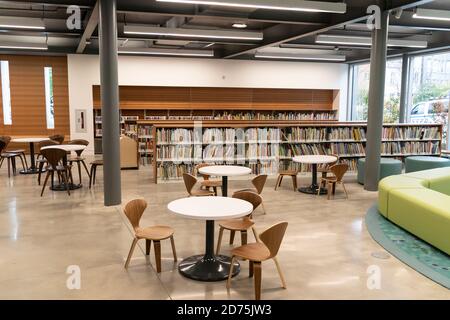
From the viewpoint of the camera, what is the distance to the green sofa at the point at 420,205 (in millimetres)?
4871

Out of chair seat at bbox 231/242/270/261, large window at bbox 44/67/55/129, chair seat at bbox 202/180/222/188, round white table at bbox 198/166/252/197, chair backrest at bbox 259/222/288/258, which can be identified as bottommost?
chair seat at bbox 231/242/270/261

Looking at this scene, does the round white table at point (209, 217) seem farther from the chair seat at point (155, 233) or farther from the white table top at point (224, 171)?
the white table top at point (224, 171)

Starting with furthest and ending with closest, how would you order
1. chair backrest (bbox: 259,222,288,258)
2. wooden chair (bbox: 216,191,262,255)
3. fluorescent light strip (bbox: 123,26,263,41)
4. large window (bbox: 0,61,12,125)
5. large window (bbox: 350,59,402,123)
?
large window (bbox: 350,59,402,123) → large window (bbox: 0,61,12,125) → fluorescent light strip (bbox: 123,26,263,41) → wooden chair (bbox: 216,191,262,255) → chair backrest (bbox: 259,222,288,258)

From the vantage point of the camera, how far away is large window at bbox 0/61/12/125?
520 inches

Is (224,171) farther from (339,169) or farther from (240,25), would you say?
(240,25)

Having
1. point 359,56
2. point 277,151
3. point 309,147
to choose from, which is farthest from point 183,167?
point 359,56

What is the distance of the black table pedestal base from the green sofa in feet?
8.08

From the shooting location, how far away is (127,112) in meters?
13.9

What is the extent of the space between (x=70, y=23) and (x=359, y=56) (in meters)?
9.60

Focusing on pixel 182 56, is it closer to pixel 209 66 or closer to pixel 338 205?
pixel 209 66

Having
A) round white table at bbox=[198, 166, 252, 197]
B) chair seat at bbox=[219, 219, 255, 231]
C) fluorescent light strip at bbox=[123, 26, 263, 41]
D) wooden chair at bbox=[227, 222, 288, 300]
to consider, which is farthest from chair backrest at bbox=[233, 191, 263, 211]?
fluorescent light strip at bbox=[123, 26, 263, 41]

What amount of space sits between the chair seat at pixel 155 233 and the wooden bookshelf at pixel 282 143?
4637 millimetres

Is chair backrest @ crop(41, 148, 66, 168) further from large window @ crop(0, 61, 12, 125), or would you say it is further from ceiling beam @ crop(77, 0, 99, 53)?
large window @ crop(0, 61, 12, 125)

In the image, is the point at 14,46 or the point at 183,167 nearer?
the point at 183,167
